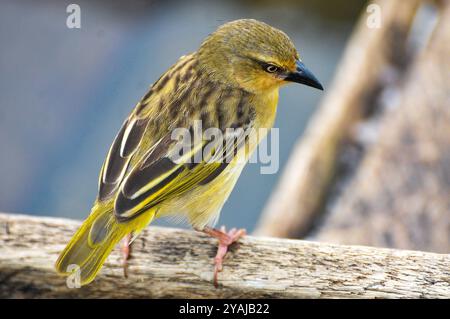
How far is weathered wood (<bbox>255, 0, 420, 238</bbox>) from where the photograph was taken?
4.02 metres

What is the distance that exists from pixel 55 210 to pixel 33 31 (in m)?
1.73

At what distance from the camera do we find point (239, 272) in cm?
267

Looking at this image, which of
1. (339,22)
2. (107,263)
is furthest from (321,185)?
(339,22)

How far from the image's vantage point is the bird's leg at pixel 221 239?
2.64m

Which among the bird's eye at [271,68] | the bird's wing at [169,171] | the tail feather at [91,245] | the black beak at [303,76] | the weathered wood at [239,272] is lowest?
the weathered wood at [239,272]

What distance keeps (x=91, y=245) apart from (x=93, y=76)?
348 centimetres

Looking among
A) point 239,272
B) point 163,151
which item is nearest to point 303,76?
point 163,151

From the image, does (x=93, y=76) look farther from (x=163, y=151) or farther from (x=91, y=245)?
(x=91, y=245)

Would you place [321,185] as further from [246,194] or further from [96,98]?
[96,98]

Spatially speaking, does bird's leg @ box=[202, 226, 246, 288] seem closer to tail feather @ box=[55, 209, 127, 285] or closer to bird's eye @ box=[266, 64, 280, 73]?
tail feather @ box=[55, 209, 127, 285]

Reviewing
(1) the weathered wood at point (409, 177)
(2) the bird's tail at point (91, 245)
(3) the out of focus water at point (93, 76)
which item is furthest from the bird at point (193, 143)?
(3) the out of focus water at point (93, 76)

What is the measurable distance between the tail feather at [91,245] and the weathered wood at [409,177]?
1.53 m

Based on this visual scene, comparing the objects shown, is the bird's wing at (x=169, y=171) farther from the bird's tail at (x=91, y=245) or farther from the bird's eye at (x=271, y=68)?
the bird's eye at (x=271, y=68)

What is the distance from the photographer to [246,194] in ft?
16.5
